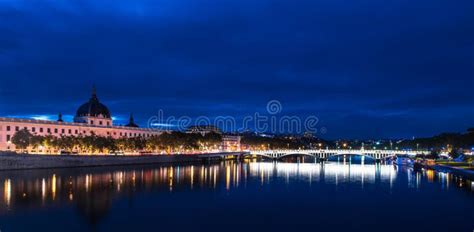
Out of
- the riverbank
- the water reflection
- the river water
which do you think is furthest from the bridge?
the river water

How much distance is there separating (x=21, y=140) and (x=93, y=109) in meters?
34.1

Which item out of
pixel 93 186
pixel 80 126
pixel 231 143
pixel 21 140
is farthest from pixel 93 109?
pixel 231 143

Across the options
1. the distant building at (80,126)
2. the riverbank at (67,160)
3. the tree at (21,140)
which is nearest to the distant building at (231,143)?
the distant building at (80,126)

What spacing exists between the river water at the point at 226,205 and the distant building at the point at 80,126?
36109 millimetres

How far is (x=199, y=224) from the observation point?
2998 centimetres

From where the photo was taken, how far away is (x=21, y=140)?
83000mm

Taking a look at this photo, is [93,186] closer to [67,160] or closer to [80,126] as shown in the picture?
[67,160]

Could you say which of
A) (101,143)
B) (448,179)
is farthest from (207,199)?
(101,143)

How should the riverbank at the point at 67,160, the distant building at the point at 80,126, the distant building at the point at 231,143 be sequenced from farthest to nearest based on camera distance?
1. the distant building at the point at 231,143
2. the distant building at the point at 80,126
3. the riverbank at the point at 67,160

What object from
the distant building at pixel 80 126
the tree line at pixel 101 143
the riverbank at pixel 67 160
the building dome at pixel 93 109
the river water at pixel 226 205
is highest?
the building dome at pixel 93 109

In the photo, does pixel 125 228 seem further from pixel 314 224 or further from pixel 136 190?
pixel 136 190

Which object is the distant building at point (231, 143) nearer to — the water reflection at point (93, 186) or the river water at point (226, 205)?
the water reflection at point (93, 186)

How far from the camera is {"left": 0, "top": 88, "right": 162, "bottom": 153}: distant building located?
88.2 meters

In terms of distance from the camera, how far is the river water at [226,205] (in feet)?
96.6
